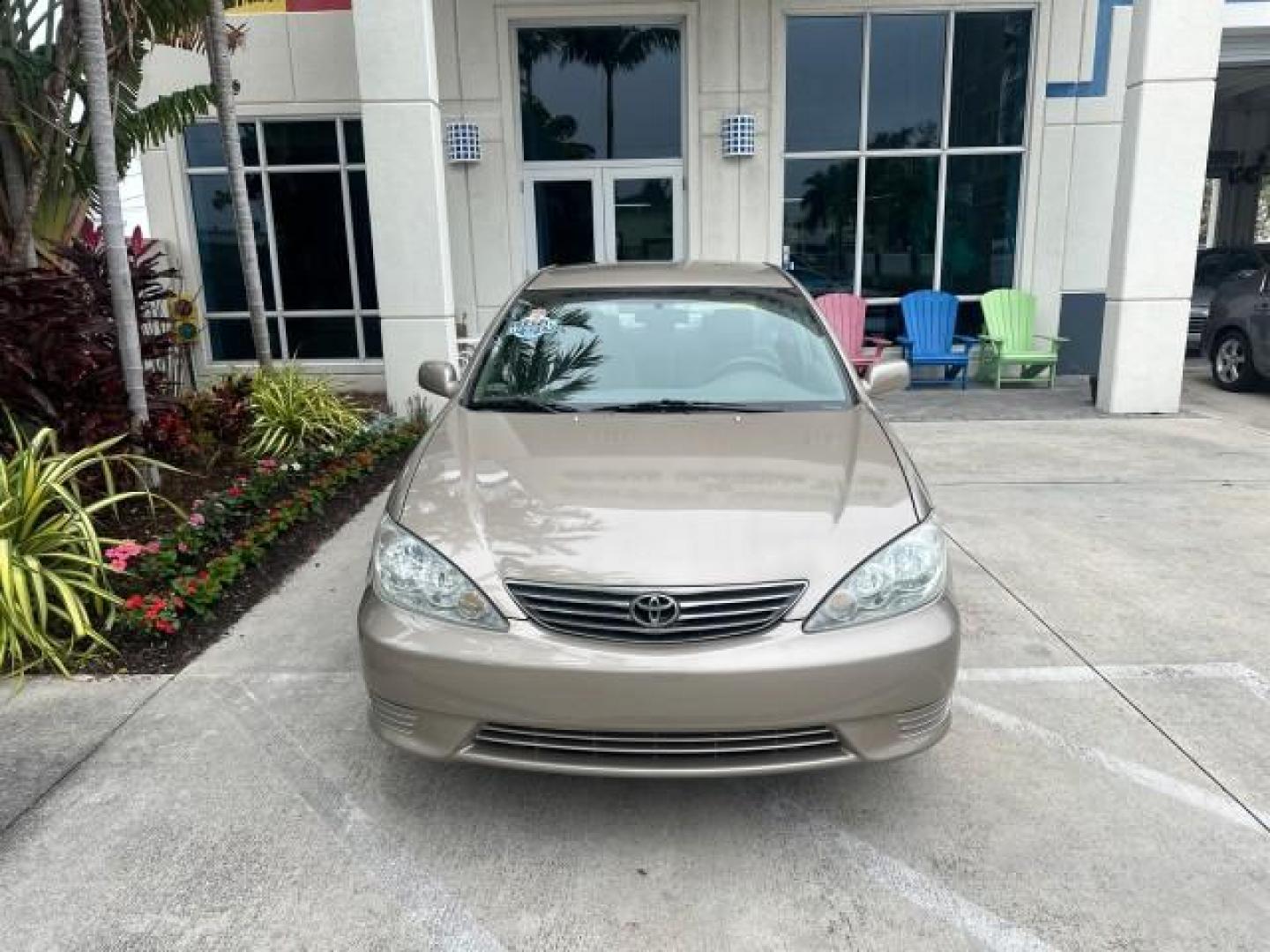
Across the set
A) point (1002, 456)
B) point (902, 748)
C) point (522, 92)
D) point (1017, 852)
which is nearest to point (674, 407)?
point (902, 748)

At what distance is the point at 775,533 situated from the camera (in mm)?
2656

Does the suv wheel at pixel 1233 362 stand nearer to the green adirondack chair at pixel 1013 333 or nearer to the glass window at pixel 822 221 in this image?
the green adirondack chair at pixel 1013 333

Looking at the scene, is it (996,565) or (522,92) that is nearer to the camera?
(996,565)

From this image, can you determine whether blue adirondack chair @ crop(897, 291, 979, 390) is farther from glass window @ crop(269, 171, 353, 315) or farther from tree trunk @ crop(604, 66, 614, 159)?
glass window @ crop(269, 171, 353, 315)

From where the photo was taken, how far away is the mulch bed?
3945 mm

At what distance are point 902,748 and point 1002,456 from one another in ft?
18.4

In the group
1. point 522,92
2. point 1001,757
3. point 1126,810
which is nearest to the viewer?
point 1126,810

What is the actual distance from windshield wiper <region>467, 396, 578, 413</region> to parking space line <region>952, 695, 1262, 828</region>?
196 cm

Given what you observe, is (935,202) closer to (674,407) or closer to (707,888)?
(674,407)

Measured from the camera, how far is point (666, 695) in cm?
242

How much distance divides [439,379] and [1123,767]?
10.3ft

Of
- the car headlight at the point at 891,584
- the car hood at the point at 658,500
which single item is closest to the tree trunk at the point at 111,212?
the car hood at the point at 658,500

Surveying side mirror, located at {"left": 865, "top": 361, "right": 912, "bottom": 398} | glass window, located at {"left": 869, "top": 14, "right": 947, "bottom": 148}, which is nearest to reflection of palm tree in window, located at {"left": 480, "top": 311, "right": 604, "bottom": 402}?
side mirror, located at {"left": 865, "top": 361, "right": 912, "bottom": 398}

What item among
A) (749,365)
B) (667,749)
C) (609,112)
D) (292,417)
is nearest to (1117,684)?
(749,365)
